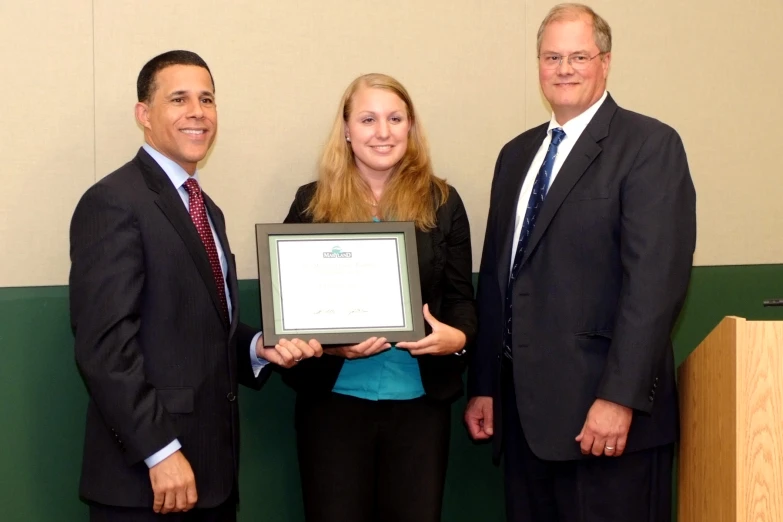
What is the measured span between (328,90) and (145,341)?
150cm

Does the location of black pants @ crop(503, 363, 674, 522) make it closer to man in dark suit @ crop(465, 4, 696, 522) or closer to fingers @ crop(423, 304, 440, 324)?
man in dark suit @ crop(465, 4, 696, 522)

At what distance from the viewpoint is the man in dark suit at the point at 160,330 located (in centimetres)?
232

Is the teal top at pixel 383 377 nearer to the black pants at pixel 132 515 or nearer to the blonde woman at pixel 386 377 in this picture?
the blonde woman at pixel 386 377

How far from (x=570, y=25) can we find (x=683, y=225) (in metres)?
0.73

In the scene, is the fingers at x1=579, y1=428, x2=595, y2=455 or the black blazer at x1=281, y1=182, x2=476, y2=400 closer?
the fingers at x1=579, y1=428, x2=595, y2=455

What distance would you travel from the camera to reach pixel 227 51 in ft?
11.2

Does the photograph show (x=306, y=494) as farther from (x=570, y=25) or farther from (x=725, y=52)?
(x=725, y=52)

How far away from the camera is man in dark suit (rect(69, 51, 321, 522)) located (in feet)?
7.60

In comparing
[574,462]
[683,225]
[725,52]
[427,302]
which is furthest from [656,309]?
[725,52]

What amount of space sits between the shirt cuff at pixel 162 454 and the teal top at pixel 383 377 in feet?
2.10

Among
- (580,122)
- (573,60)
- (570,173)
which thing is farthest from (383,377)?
(573,60)

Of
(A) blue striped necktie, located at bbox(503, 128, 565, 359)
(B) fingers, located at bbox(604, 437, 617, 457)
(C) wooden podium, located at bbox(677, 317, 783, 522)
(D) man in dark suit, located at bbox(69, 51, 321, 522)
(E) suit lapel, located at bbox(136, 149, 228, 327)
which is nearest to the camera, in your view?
(C) wooden podium, located at bbox(677, 317, 783, 522)

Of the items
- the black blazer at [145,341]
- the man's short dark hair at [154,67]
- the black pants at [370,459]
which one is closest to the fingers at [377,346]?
the black pants at [370,459]

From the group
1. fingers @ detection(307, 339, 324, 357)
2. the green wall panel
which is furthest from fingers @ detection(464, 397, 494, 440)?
the green wall panel
